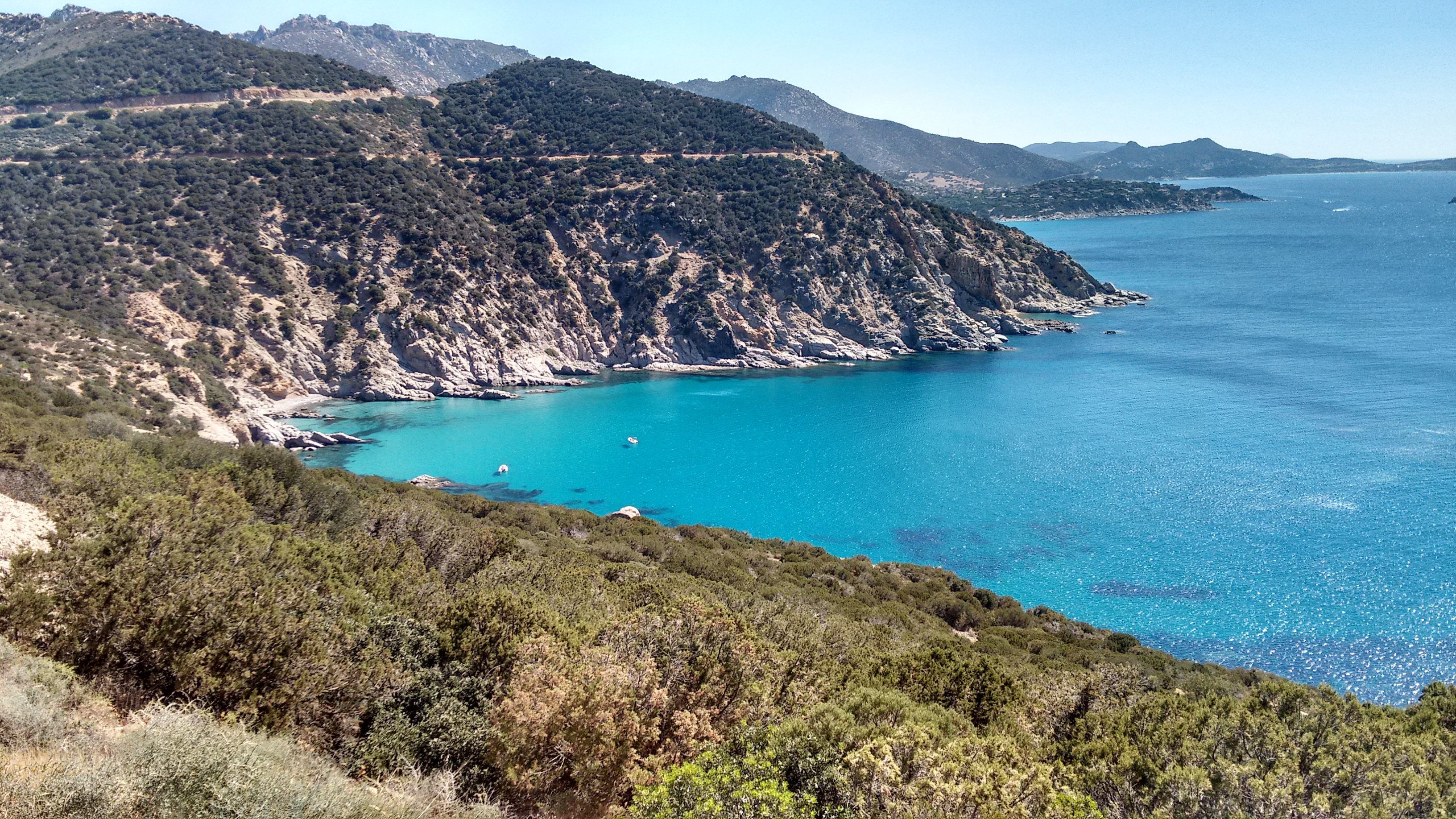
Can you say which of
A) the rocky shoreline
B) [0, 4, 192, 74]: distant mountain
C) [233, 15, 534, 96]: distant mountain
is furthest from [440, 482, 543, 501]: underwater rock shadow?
[233, 15, 534, 96]: distant mountain

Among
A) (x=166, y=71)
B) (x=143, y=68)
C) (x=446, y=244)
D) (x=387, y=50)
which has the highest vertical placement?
(x=387, y=50)

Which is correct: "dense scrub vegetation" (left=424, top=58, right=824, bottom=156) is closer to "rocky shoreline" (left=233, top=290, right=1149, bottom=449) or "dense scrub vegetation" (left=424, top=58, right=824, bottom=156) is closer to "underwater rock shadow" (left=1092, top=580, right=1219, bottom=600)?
"rocky shoreline" (left=233, top=290, right=1149, bottom=449)

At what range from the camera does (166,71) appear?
228ft

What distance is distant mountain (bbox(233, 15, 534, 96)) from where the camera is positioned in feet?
545

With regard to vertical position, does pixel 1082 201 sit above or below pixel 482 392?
above

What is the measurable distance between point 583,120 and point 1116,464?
71.7 metres

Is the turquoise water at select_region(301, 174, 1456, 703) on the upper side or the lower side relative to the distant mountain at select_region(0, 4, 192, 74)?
lower

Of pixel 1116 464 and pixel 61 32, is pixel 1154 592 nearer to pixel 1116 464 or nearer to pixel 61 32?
pixel 1116 464

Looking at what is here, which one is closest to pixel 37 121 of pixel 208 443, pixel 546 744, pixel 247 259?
pixel 247 259

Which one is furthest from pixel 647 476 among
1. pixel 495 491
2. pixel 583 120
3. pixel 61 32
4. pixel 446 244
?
pixel 61 32

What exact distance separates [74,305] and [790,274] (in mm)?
56372

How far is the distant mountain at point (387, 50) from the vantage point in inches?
6535

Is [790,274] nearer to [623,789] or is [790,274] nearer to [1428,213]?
[623,789]

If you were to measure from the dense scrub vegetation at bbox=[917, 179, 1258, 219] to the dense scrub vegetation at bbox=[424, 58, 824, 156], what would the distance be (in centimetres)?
9997
